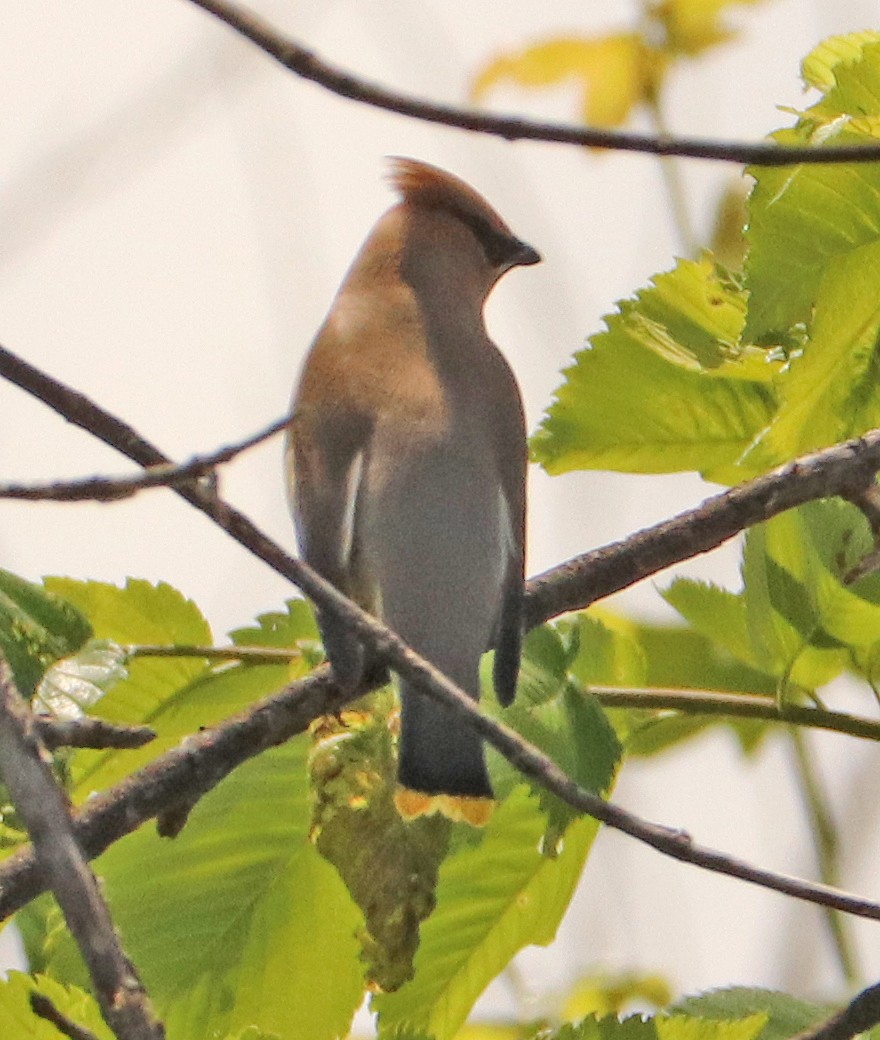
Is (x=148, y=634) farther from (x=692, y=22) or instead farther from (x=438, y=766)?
(x=692, y=22)

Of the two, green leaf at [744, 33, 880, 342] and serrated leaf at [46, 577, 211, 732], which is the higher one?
green leaf at [744, 33, 880, 342]

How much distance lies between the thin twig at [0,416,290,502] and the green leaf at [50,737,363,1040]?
A: 3.33ft

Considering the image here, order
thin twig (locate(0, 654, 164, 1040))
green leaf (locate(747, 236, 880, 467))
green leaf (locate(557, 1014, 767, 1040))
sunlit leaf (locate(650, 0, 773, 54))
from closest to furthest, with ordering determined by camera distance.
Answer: thin twig (locate(0, 654, 164, 1040)) → green leaf (locate(557, 1014, 767, 1040)) → green leaf (locate(747, 236, 880, 467)) → sunlit leaf (locate(650, 0, 773, 54))

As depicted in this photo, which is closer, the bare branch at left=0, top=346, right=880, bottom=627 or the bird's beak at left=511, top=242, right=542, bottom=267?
the bare branch at left=0, top=346, right=880, bottom=627

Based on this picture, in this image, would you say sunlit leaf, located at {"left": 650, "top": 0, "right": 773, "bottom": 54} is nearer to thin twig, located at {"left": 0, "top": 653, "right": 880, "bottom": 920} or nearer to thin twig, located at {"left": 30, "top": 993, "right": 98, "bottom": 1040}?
thin twig, located at {"left": 0, "top": 653, "right": 880, "bottom": 920}

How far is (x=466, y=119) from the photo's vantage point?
1.29 metres

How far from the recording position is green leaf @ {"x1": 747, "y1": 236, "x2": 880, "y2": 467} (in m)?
2.26

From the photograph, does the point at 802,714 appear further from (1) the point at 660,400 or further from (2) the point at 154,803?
(2) the point at 154,803

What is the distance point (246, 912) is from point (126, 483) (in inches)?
45.9

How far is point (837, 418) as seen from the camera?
2359mm

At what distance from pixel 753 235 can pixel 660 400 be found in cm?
32

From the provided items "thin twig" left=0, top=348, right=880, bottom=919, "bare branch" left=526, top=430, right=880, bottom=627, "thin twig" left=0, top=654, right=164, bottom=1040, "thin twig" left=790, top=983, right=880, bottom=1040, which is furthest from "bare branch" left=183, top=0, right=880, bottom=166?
"bare branch" left=526, top=430, right=880, bottom=627

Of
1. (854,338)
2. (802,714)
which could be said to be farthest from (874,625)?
(854,338)

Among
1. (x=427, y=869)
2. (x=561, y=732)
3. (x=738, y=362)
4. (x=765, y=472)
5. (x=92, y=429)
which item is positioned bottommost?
(x=427, y=869)
